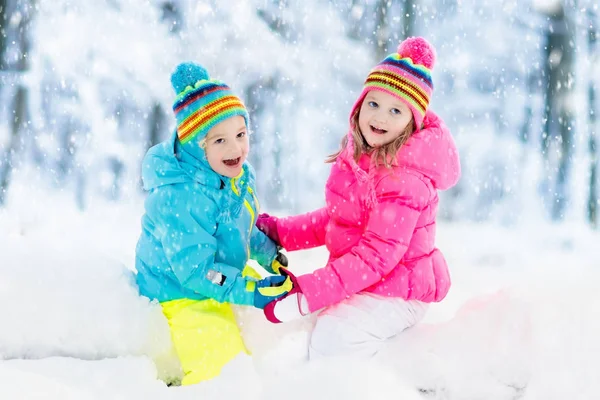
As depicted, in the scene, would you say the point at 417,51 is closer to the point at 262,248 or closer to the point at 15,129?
the point at 262,248

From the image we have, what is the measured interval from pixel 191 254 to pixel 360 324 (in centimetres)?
67

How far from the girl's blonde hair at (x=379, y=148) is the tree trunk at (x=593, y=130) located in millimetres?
4708

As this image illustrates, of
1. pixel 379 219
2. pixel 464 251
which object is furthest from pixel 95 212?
pixel 379 219

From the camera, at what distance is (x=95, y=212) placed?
20.3 ft

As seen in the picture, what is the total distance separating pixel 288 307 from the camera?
2.19 metres

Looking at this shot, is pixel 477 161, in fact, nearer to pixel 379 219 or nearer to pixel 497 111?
pixel 497 111

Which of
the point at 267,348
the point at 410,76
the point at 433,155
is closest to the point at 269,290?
the point at 267,348

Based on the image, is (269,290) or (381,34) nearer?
(269,290)

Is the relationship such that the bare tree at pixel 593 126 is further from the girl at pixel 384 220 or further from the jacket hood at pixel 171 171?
the jacket hood at pixel 171 171

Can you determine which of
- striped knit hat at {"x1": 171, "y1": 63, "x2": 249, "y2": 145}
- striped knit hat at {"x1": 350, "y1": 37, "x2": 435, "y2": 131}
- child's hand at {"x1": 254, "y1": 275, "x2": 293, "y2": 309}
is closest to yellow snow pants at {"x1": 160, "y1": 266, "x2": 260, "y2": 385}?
child's hand at {"x1": 254, "y1": 275, "x2": 293, "y2": 309}

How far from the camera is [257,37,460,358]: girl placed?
2.20 meters

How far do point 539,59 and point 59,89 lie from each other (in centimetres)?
544

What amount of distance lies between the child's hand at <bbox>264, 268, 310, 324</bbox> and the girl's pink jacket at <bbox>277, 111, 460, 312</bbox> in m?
0.03

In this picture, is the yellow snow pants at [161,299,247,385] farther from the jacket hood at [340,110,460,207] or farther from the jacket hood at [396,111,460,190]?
the jacket hood at [396,111,460,190]
